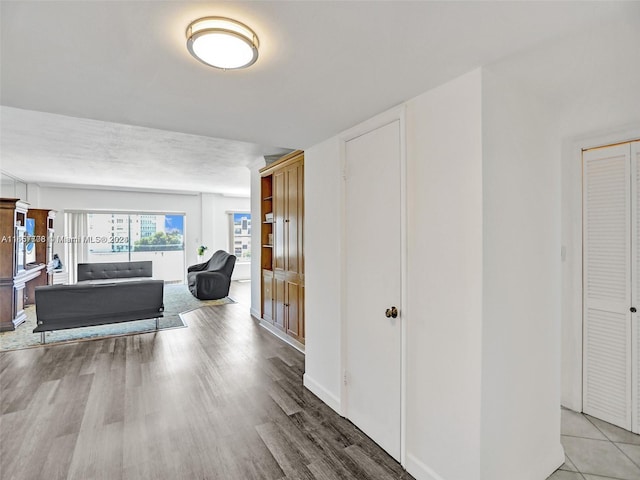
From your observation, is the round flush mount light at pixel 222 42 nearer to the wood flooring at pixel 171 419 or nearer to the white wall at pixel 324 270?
the white wall at pixel 324 270

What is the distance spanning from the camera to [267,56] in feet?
4.62

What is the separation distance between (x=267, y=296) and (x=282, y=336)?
2.58 feet

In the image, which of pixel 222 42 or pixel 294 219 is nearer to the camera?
pixel 222 42

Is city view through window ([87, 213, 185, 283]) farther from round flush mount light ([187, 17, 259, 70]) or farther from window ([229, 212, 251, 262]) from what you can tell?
round flush mount light ([187, 17, 259, 70])

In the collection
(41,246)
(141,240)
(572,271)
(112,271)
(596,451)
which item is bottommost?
(596,451)

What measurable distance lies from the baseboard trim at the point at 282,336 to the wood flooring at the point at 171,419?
0.10 m

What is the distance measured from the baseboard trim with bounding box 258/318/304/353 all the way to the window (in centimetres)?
525

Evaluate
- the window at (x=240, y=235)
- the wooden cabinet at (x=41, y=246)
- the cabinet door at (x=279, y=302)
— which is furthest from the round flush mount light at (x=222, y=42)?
the window at (x=240, y=235)

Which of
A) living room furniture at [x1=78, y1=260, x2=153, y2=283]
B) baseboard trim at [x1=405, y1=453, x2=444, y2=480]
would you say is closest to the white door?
baseboard trim at [x1=405, y1=453, x2=444, y2=480]

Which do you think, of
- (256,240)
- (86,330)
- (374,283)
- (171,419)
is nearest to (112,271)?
(86,330)

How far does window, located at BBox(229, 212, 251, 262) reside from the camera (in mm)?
9844

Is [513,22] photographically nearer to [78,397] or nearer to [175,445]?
[175,445]

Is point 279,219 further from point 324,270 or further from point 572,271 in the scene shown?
point 572,271

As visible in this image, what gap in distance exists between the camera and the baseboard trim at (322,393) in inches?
100
